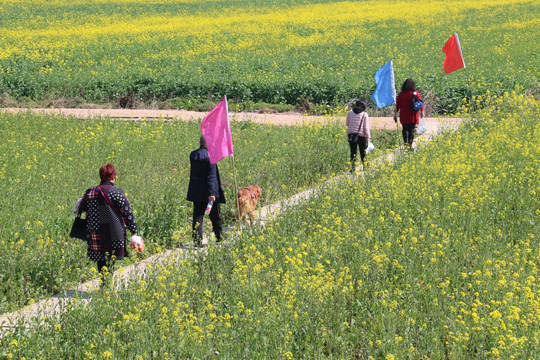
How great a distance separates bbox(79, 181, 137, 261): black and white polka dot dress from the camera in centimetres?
760

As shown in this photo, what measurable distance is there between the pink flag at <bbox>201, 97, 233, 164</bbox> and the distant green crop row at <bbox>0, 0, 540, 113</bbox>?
9539mm

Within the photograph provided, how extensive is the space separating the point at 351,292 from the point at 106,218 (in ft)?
8.93

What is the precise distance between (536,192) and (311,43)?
74.7 feet

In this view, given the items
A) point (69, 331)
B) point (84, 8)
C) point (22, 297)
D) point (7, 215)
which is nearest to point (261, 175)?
point (7, 215)

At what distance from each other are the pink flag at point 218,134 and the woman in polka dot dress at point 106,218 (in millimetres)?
1801

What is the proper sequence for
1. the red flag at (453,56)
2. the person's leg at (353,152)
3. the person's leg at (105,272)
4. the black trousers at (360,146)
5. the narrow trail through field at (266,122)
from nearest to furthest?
the person's leg at (105,272) → the narrow trail through field at (266,122) → the black trousers at (360,146) → the person's leg at (353,152) → the red flag at (453,56)

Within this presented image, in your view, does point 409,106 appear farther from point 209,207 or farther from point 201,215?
point 209,207

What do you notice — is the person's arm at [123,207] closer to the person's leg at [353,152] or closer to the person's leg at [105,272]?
the person's leg at [105,272]

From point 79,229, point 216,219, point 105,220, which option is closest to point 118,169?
point 216,219

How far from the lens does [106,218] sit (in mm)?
7617

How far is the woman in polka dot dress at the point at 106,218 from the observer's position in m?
7.60

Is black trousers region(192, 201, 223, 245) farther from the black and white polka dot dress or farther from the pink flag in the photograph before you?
the black and white polka dot dress

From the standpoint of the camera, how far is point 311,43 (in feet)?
104

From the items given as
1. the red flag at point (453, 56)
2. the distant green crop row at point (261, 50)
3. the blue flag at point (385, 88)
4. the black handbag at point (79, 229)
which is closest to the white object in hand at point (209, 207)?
the black handbag at point (79, 229)
